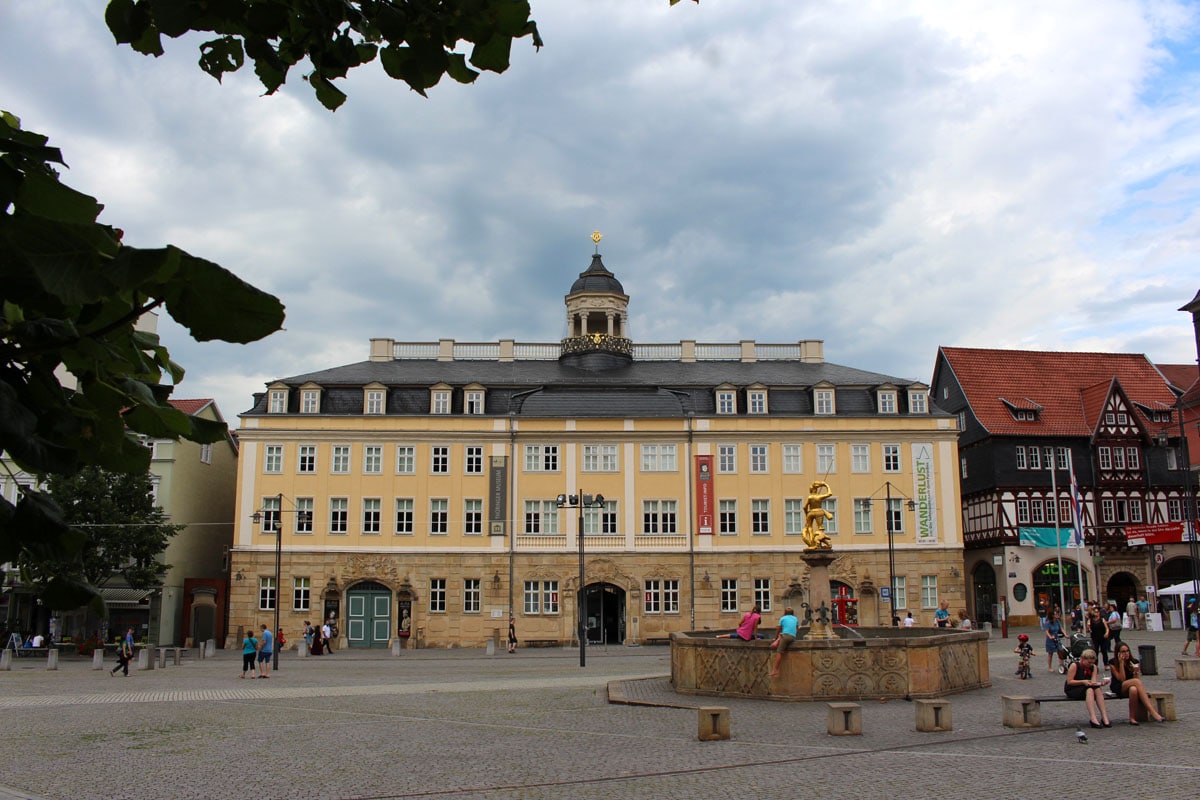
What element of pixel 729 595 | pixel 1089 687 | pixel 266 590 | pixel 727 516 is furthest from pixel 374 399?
pixel 1089 687

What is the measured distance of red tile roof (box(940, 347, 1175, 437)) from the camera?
194 ft

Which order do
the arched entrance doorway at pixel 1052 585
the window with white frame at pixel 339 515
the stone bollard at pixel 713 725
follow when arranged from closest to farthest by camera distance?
the stone bollard at pixel 713 725, the window with white frame at pixel 339 515, the arched entrance doorway at pixel 1052 585

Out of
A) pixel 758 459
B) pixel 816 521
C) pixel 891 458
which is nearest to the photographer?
pixel 816 521

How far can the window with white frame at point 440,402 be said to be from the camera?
5188 cm

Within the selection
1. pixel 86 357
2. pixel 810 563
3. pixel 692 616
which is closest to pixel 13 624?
pixel 692 616

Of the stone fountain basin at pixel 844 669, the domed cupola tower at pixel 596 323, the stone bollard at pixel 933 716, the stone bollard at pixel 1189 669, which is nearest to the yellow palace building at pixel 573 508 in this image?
the domed cupola tower at pixel 596 323

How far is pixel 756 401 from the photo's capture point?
52.4 meters

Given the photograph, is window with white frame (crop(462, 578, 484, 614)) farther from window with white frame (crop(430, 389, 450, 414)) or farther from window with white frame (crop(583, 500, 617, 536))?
window with white frame (crop(430, 389, 450, 414))

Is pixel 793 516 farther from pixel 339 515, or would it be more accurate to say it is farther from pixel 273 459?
pixel 273 459

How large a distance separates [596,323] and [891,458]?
19542 mm

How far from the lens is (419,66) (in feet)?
11.7

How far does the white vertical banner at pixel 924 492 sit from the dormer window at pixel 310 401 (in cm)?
2898

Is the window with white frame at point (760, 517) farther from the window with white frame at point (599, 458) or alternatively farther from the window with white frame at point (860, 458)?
the window with white frame at point (599, 458)

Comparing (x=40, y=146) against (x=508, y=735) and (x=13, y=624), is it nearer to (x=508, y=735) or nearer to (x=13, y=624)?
(x=508, y=735)
